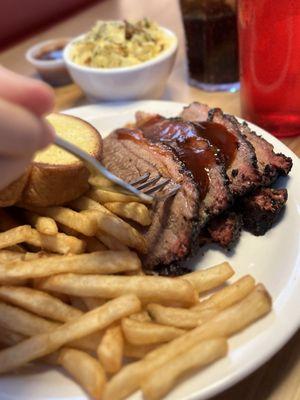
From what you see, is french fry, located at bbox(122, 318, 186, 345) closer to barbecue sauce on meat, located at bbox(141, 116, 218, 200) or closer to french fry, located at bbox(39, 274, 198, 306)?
french fry, located at bbox(39, 274, 198, 306)

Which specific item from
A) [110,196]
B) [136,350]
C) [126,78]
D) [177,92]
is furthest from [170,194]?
[177,92]

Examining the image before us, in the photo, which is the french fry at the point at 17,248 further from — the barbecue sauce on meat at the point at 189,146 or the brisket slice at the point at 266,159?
the brisket slice at the point at 266,159

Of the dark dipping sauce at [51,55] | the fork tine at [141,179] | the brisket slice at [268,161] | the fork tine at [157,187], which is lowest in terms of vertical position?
the brisket slice at [268,161]

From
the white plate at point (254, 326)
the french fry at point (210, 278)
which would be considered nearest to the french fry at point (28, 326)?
the white plate at point (254, 326)

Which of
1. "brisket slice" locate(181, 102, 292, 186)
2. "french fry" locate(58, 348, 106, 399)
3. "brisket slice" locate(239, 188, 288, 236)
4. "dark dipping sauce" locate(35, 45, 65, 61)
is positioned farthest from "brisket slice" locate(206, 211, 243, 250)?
"dark dipping sauce" locate(35, 45, 65, 61)

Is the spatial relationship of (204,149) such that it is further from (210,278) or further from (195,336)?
(195,336)

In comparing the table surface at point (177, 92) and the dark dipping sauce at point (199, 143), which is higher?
the dark dipping sauce at point (199, 143)

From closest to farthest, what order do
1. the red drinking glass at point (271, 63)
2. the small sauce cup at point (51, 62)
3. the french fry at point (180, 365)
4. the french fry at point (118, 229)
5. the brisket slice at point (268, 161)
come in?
the french fry at point (180, 365) < the french fry at point (118, 229) < the brisket slice at point (268, 161) < the red drinking glass at point (271, 63) < the small sauce cup at point (51, 62)
